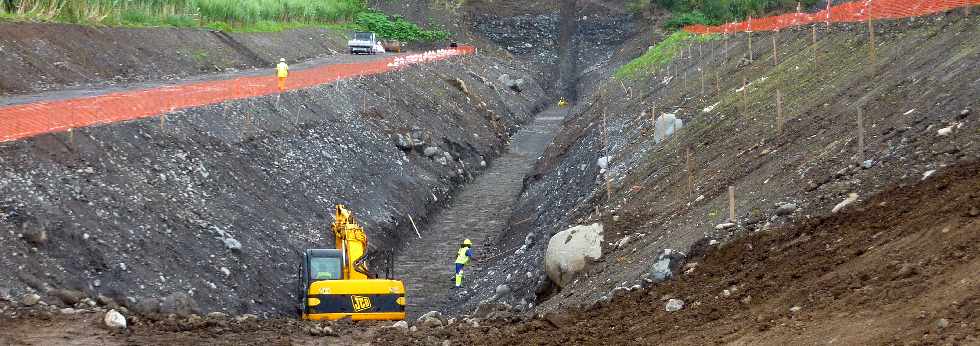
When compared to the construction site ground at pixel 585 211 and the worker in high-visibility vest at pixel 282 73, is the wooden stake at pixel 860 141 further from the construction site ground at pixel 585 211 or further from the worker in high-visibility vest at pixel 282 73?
the worker in high-visibility vest at pixel 282 73

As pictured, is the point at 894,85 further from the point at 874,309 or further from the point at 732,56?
the point at 732,56

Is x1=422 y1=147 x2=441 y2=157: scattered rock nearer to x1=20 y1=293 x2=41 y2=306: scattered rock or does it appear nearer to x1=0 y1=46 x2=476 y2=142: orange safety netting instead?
x1=0 y1=46 x2=476 y2=142: orange safety netting

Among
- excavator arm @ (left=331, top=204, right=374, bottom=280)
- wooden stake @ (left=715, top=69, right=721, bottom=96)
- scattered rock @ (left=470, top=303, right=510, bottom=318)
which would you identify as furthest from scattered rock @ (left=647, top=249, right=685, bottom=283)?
wooden stake @ (left=715, top=69, right=721, bottom=96)

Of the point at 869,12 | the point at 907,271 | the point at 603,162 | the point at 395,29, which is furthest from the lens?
the point at 395,29

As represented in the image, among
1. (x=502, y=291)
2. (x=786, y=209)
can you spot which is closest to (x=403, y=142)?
(x=502, y=291)

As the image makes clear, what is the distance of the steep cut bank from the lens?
1819 cm

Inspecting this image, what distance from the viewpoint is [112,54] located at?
3991cm

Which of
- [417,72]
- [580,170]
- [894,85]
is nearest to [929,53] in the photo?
[894,85]

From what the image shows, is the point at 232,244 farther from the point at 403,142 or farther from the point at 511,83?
the point at 511,83

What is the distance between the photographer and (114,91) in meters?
33.7

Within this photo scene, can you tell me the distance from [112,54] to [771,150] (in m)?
27.9

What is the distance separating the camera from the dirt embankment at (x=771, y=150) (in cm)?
1409

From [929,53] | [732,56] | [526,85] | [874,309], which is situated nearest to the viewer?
[874,309]

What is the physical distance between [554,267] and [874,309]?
8291mm
